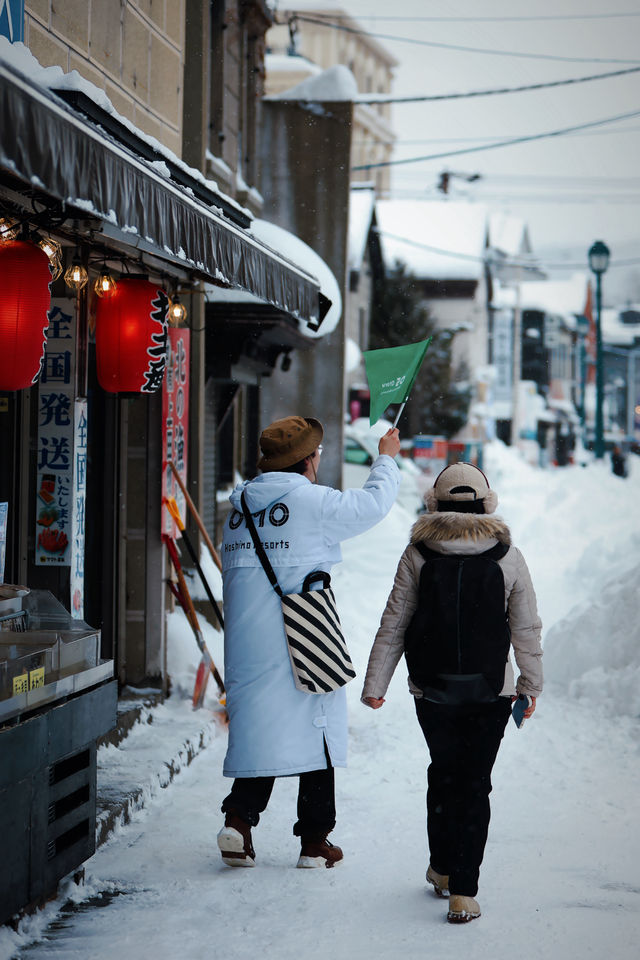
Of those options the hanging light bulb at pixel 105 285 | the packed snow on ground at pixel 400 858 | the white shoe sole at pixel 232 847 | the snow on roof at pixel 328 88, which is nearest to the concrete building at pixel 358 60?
the snow on roof at pixel 328 88

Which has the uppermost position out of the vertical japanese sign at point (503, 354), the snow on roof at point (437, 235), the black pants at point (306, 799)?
the snow on roof at point (437, 235)

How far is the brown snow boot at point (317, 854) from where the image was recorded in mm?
5031

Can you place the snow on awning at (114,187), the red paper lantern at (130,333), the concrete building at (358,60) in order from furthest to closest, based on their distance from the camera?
the concrete building at (358,60) → the red paper lantern at (130,333) → the snow on awning at (114,187)

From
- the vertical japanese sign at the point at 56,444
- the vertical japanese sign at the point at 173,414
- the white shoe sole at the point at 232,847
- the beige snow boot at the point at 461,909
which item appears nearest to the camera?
the beige snow boot at the point at 461,909

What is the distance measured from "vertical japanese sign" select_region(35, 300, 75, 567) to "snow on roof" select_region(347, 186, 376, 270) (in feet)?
93.2

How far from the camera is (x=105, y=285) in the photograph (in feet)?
21.6

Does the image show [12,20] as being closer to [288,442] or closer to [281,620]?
[288,442]

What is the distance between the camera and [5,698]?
13.1 ft

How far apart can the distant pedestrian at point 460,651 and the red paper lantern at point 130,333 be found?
2780 millimetres

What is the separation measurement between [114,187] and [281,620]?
2086mm

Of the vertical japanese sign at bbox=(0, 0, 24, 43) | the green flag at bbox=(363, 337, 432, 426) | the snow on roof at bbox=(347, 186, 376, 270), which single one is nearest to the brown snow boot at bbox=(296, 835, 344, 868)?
the green flag at bbox=(363, 337, 432, 426)

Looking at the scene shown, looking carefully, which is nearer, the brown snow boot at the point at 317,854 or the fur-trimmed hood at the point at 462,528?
the fur-trimmed hood at the point at 462,528

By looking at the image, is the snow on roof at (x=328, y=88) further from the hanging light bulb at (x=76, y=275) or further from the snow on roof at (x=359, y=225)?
the snow on roof at (x=359, y=225)

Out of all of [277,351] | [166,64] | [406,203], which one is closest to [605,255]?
[277,351]
